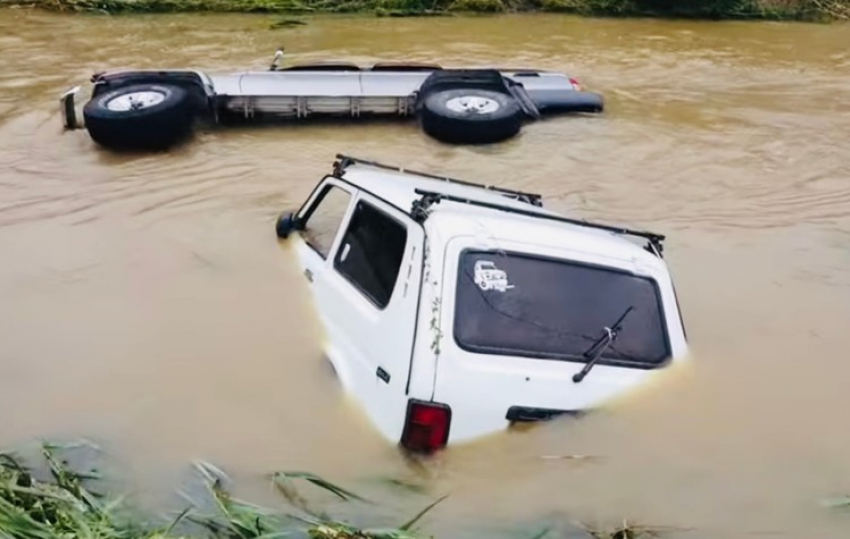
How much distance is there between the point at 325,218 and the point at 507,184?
3288mm

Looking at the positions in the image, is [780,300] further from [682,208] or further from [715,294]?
[682,208]

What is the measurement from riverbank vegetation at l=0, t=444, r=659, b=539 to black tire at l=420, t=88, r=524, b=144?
5.84 m

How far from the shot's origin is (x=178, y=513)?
14.5 feet

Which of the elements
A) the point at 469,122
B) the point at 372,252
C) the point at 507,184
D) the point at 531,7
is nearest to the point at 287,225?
the point at 372,252

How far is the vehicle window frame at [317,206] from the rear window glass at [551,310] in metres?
1.11

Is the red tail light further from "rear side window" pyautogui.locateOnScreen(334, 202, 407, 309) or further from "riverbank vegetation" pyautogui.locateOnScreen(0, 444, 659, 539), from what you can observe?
"rear side window" pyautogui.locateOnScreen(334, 202, 407, 309)

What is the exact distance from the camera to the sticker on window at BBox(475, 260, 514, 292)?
15.2ft

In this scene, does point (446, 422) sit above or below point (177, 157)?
above

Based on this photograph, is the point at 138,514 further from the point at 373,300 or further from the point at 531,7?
the point at 531,7

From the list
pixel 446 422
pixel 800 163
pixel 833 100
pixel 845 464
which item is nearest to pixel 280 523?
pixel 446 422

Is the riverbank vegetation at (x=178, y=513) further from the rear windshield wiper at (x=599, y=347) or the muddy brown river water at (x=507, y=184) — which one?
the rear windshield wiper at (x=599, y=347)

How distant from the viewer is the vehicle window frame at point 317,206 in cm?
554

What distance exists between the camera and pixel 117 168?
9367 millimetres

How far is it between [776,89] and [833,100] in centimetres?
72
